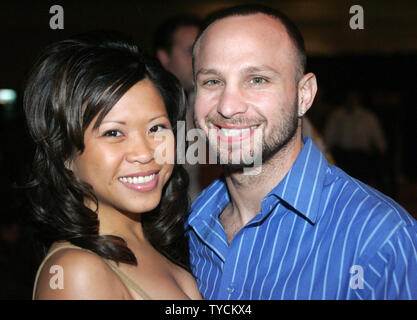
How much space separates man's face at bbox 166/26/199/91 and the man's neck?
148cm

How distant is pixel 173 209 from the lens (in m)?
1.86

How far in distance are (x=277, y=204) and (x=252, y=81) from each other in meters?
0.46

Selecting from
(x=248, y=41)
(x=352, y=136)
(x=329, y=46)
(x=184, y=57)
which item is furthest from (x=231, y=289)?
(x=329, y=46)

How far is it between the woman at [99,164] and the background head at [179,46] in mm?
1433

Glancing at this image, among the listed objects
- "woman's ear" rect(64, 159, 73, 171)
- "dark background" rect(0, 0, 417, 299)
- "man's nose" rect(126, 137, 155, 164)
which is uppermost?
"dark background" rect(0, 0, 417, 299)

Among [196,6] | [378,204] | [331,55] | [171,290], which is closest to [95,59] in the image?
[171,290]

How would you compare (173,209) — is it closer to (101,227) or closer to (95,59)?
(101,227)

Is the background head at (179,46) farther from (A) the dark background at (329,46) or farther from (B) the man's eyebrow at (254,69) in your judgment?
(A) the dark background at (329,46)

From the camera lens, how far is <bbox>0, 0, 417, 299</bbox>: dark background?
6570mm

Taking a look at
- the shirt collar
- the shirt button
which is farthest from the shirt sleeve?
the shirt button

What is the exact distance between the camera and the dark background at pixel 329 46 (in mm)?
6570

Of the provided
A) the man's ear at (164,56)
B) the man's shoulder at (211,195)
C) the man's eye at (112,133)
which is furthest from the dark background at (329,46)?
the man's eye at (112,133)

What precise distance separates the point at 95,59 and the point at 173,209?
2.37ft

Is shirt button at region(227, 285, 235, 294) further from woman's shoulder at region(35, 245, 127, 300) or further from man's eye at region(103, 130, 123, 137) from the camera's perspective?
man's eye at region(103, 130, 123, 137)
